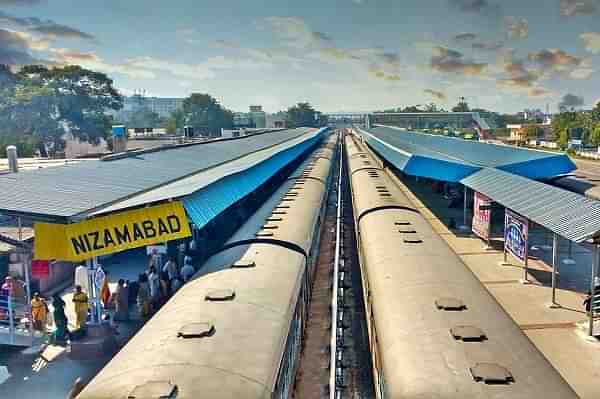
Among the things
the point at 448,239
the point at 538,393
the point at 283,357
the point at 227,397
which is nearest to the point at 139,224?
the point at 283,357

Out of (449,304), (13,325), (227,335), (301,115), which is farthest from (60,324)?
(301,115)

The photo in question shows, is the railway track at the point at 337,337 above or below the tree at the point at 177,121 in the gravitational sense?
below

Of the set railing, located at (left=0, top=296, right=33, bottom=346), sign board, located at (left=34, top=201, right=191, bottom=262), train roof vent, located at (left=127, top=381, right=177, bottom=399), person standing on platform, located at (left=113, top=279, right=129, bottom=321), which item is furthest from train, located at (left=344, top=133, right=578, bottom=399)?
railing, located at (left=0, top=296, right=33, bottom=346)

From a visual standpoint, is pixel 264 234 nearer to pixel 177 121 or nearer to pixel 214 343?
pixel 214 343

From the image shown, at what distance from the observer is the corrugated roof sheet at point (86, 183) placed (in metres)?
11.6

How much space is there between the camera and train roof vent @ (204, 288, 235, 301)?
8820mm

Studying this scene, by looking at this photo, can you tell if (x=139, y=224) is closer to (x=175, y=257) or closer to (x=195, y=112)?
(x=175, y=257)

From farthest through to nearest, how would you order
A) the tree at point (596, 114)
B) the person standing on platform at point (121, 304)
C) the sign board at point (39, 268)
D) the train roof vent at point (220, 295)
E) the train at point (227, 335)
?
the tree at point (596, 114) < the sign board at point (39, 268) < the person standing on platform at point (121, 304) < the train roof vent at point (220, 295) < the train at point (227, 335)

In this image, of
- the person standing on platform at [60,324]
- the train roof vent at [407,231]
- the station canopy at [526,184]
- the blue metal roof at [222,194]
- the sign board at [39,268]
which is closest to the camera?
the person standing on platform at [60,324]

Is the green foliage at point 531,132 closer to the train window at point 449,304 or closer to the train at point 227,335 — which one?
the train at point 227,335

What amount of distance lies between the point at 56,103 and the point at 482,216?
5313 centimetres

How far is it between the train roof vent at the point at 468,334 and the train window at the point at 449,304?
0.84 meters

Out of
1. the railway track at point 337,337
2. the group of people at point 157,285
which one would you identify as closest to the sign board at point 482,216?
the railway track at point 337,337

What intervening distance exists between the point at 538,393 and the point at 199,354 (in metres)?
4.38
